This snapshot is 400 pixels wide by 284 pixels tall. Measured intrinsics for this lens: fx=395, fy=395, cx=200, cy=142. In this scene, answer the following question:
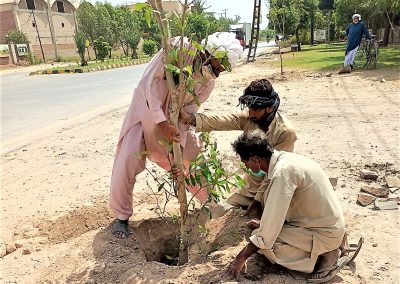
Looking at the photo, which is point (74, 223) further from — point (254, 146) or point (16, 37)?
point (16, 37)

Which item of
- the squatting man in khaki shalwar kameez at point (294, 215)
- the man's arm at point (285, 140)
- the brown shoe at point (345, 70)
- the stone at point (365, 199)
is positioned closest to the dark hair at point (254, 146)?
the squatting man in khaki shalwar kameez at point (294, 215)

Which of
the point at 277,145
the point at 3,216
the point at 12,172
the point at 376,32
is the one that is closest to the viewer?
the point at 277,145

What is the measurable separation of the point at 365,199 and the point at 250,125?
52.8 inches

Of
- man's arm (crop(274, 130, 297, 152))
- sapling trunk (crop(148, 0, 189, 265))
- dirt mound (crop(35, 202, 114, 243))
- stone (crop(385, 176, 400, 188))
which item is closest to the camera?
sapling trunk (crop(148, 0, 189, 265))

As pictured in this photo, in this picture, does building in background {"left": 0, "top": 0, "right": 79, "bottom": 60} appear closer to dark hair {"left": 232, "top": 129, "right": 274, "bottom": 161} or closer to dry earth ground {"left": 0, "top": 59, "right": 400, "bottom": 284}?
dry earth ground {"left": 0, "top": 59, "right": 400, "bottom": 284}

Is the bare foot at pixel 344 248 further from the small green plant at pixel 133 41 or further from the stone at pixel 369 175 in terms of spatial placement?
the small green plant at pixel 133 41

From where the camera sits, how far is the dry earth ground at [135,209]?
8.62ft

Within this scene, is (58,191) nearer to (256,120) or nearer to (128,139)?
(128,139)

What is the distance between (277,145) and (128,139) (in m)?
1.13

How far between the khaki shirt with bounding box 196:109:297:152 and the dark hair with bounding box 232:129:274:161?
2.32 feet

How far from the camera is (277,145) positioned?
2.99 meters

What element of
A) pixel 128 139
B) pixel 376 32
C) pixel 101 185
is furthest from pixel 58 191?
pixel 376 32

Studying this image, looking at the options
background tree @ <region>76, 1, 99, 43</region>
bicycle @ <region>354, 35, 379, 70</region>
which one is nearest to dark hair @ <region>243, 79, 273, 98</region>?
bicycle @ <region>354, 35, 379, 70</region>

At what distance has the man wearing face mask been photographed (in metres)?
2.84
